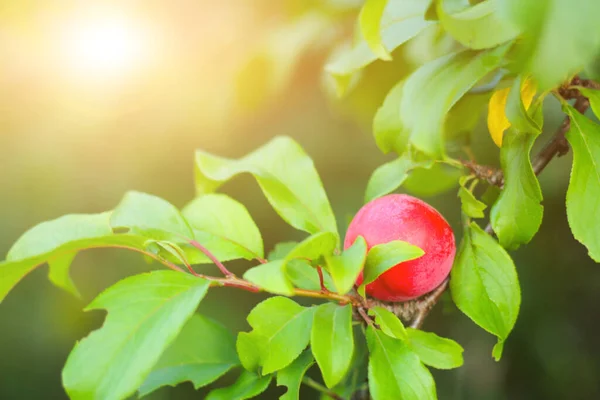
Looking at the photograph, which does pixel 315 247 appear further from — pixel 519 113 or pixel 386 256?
pixel 519 113

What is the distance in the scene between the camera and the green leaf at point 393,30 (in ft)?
1.59

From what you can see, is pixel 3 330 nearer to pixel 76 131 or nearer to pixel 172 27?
pixel 76 131

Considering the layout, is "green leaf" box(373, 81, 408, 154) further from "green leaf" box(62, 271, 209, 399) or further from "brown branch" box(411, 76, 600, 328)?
"green leaf" box(62, 271, 209, 399)

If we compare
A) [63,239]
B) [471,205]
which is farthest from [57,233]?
[471,205]

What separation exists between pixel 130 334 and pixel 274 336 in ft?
0.38

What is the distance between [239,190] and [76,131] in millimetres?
369

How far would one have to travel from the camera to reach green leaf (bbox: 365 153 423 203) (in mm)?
511

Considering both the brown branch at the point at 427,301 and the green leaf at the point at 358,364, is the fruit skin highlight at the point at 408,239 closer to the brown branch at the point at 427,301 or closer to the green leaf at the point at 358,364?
the brown branch at the point at 427,301

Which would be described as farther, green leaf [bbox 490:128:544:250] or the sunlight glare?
the sunlight glare

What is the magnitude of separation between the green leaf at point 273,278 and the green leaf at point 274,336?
0.10 m

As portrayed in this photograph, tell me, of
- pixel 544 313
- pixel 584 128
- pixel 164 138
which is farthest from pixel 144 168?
pixel 584 128

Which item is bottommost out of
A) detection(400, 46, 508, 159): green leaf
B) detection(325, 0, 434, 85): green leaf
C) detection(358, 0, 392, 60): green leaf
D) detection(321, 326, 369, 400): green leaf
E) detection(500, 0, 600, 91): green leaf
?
detection(321, 326, 369, 400): green leaf

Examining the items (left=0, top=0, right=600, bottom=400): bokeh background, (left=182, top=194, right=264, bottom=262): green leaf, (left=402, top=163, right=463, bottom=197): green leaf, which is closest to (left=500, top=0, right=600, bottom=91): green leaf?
(left=182, top=194, right=264, bottom=262): green leaf

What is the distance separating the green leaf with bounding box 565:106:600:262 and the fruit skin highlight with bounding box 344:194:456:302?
106 mm
